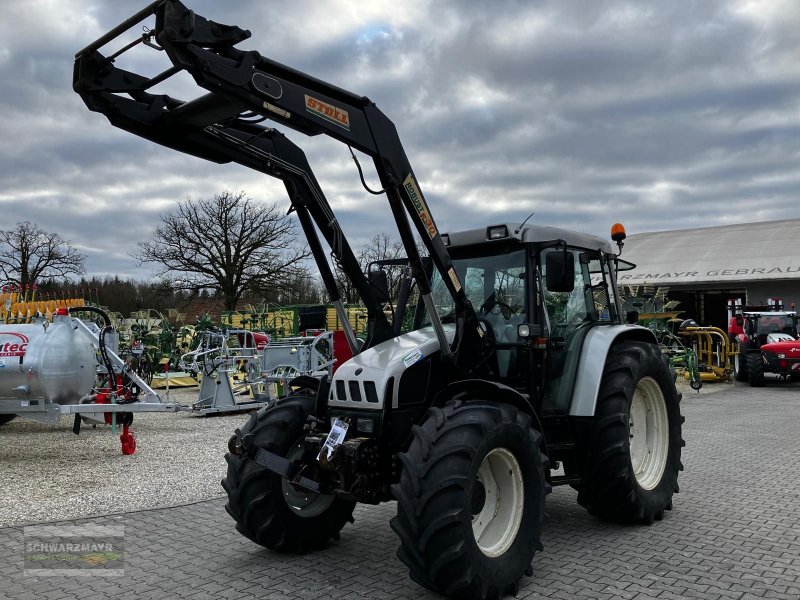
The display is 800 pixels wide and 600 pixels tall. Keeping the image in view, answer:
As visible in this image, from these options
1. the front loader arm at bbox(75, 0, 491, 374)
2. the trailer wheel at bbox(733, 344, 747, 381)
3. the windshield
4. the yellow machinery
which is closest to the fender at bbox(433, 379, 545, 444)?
the front loader arm at bbox(75, 0, 491, 374)

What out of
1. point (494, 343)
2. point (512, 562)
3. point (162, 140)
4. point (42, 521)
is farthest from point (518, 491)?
point (42, 521)

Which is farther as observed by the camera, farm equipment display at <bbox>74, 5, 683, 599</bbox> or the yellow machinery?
the yellow machinery

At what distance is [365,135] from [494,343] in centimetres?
188

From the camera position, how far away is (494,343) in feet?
17.1

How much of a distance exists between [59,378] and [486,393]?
656cm

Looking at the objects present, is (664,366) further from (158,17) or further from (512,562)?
(158,17)

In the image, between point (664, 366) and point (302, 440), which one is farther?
point (664, 366)

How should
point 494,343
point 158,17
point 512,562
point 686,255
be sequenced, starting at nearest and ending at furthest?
point 158,17 < point 512,562 < point 494,343 < point 686,255

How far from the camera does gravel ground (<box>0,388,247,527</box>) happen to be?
655 centimetres

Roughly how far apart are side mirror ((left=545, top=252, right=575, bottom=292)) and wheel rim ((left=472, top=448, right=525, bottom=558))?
4.07ft

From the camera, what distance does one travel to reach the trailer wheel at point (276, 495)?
187 inches

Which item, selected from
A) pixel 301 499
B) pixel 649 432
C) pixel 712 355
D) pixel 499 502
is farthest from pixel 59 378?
pixel 712 355

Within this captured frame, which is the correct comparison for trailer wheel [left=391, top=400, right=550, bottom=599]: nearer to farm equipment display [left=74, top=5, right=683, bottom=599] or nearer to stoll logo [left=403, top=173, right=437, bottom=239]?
farm equipment display [left=74, top=5, right=683, bottom=599]

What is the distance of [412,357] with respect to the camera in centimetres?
465
